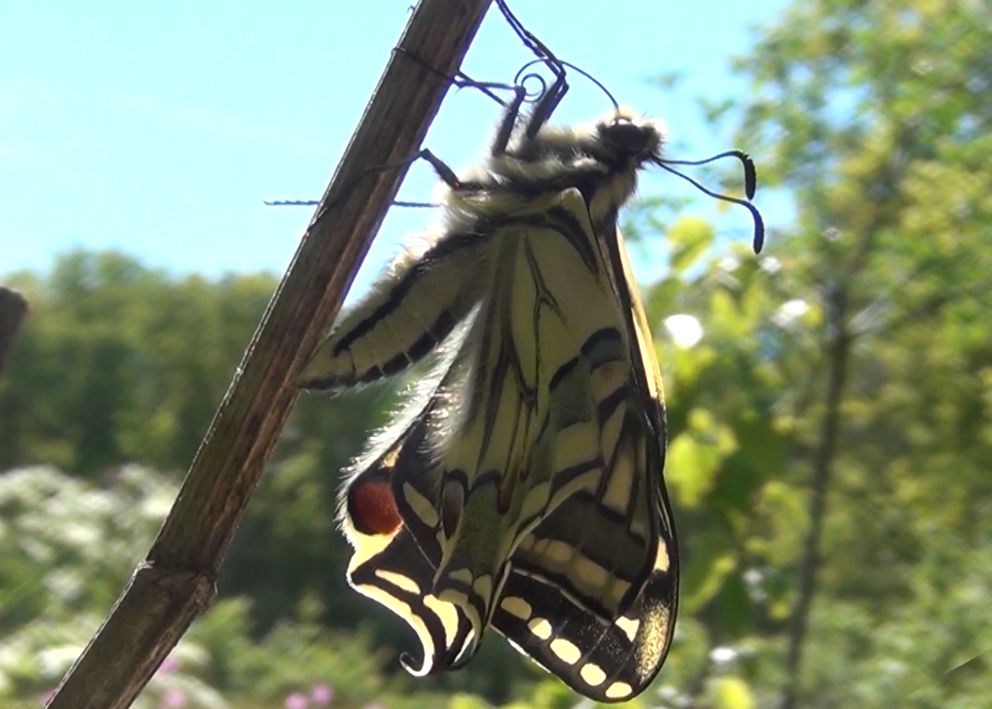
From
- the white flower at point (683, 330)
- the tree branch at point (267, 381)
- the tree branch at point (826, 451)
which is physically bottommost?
the tree branch at point (267, 381)

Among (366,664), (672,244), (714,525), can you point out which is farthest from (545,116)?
(366,664)

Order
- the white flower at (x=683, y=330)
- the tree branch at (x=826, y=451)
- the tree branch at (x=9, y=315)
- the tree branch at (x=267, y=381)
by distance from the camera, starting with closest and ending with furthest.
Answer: the tree branch at (x=267, y=381), the tree branch at (x=9, y=315), the white flower at (x=683, y=330), the tree branch at (x=826, y=451)

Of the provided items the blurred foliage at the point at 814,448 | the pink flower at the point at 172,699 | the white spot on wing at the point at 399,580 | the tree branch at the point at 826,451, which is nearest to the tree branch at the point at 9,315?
the blurred foliage at the point at 814,448

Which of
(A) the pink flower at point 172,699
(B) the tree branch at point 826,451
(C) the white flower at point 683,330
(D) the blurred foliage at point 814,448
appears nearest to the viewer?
(C) the white flower at point 683,330

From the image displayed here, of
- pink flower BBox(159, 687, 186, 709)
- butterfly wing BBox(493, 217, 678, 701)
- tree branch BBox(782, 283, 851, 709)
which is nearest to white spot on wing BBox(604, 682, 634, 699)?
butterfly wing BBox(493, 217, 678, 701)

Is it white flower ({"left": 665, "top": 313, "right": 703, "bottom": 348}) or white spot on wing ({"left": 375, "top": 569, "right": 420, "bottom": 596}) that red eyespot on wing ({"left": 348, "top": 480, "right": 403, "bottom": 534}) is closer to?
white spot on wing ({"left": 375, "top": 569, "right": 420, "bottom": 596})

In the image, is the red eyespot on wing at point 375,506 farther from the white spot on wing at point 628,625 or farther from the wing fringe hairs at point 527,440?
the white spot on wing at point 628,625

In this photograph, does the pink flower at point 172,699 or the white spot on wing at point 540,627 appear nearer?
the white spot on wing at point 540,627
